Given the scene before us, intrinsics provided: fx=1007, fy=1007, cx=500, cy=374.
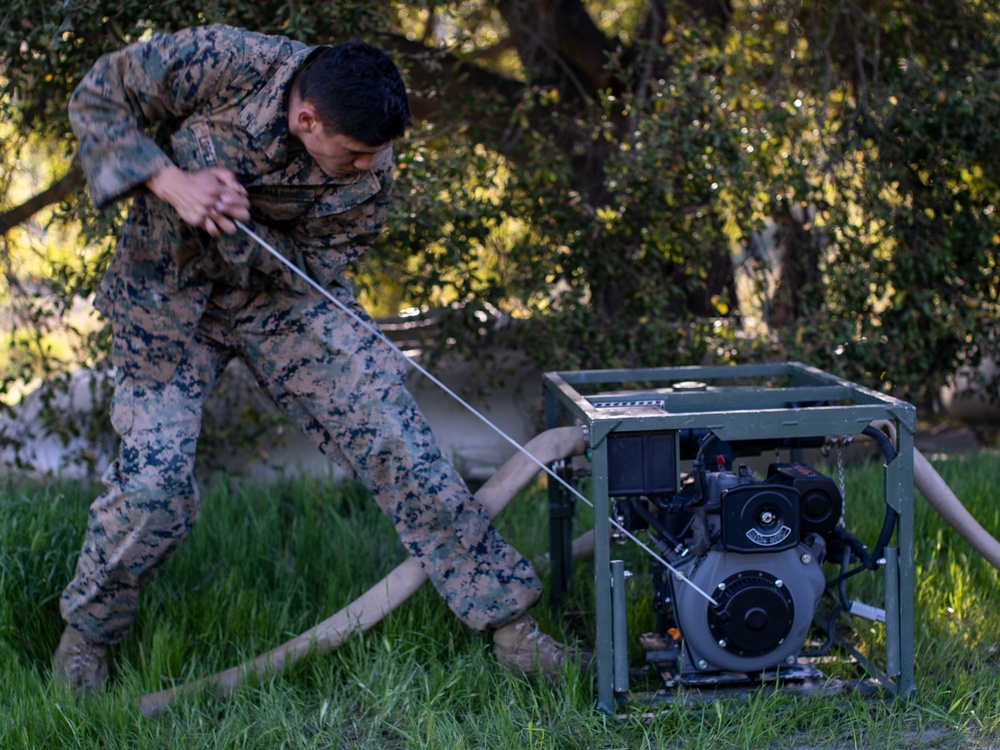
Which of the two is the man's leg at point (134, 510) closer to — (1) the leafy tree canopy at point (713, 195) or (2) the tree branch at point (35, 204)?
(1) the leafy tree canopy at point (713, 195)

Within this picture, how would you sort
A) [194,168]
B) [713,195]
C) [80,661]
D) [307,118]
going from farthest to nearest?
[713,195], [80,661], [194,168], [307,118]

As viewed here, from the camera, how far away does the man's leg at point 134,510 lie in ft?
9.53

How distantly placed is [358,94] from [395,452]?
1.05 metres

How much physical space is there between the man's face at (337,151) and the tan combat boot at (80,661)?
163 cm

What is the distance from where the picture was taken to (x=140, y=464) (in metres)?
2.91

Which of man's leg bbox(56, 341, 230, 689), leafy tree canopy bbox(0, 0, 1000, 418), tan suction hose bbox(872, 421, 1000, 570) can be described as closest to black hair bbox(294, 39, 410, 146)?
man's leg bbox(56, 341, 230, 689)

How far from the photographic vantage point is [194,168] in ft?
9.76

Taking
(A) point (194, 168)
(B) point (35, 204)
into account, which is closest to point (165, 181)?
(A) point (194, 168)

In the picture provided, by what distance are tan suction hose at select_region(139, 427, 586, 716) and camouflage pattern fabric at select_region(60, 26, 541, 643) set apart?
0.33ft

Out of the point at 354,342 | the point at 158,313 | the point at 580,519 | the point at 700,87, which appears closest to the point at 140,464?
the point at 158,313

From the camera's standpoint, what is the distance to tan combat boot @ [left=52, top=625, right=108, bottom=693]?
10.1ft

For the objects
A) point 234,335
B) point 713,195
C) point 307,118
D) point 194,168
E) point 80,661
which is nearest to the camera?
point 307,118

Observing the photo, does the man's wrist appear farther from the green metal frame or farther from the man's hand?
the green metal frame

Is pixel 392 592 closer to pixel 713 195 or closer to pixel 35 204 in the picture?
pixel 713 195
